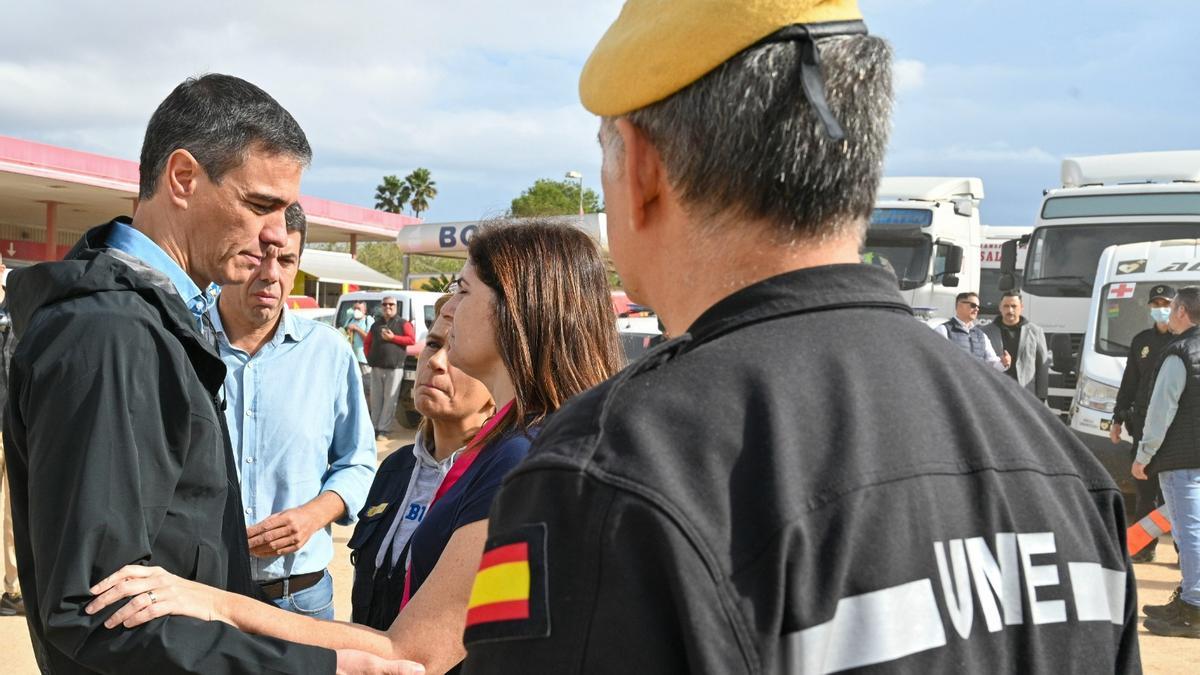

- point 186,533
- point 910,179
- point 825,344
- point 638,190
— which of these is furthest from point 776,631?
point 910,179

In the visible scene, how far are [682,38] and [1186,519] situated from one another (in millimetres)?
6986

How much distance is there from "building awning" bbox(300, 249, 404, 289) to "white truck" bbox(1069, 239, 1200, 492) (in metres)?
25.6

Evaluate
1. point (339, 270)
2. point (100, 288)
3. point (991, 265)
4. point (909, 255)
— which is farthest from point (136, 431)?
point (339, 270)

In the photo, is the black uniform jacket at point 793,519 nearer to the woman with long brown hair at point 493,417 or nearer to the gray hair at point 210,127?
the woman with long brown hair at point 493,417

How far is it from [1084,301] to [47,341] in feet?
40.6

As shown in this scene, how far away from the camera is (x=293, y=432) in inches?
152

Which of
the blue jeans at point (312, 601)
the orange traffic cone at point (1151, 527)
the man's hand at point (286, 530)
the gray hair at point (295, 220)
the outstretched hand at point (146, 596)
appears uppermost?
the gray hair at point (295, 220)

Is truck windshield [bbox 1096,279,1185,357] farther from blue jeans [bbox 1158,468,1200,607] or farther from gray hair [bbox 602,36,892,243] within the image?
gray hair [bbox 602,36,892,243]

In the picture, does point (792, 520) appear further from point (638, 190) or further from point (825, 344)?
point (638, 190)

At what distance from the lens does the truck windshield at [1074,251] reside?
12008mm

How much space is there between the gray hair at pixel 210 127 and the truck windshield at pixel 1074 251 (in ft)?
37.7

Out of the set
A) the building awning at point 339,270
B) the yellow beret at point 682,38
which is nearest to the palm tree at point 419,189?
the building awning at point 339,270

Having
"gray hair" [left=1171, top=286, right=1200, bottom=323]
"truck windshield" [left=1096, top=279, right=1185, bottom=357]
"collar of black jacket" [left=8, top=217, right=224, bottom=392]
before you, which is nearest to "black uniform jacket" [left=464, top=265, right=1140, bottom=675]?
"collar of black jacket" [left=8, top=217, right=224, bottom=392]

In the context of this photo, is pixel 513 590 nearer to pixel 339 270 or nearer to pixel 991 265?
pixel 991 265
